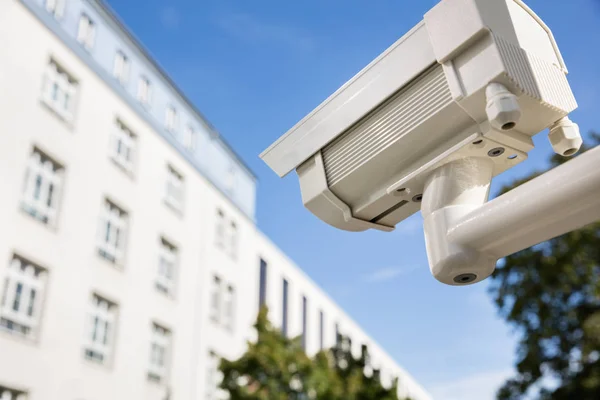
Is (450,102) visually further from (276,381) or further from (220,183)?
(220,183)

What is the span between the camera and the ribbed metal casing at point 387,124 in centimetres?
137

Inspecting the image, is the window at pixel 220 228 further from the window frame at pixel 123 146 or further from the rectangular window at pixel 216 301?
the window frame at pixel 123 146

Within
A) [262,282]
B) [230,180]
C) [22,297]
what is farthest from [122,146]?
[262,282]

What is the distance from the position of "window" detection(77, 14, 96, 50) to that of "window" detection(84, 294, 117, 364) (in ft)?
22.0

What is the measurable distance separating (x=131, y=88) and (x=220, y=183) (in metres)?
5.77

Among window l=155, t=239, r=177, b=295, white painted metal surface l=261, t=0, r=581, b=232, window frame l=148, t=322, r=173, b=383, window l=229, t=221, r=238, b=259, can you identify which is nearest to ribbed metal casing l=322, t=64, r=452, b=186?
white painted metal surface l=261, t=0, r=581, b=232

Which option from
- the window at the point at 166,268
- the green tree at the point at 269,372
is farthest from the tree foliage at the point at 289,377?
the window at the point at 166,268

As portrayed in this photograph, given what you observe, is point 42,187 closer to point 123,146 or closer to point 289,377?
point 123,146

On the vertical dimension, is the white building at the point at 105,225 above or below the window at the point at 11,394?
above

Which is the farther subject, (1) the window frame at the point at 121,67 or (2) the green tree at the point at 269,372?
(1) the window frame at the point at 121,67

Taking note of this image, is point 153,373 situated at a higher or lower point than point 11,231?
lower

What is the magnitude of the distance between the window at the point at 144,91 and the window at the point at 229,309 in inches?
277

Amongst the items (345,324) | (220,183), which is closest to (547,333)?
(220,183)

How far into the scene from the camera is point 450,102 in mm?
1333
